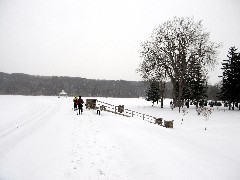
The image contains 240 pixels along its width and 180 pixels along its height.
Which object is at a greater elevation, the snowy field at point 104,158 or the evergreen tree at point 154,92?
the evergreen tree at point 154,92

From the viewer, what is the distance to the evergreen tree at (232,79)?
1937 inches

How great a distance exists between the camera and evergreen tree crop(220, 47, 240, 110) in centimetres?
4919

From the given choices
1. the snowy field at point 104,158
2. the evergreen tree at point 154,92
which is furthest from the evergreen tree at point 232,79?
the snowy field at point 104,158

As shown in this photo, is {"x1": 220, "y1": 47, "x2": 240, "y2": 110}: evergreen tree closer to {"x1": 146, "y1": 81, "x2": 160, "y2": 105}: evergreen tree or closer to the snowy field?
{"x1": 146, "y1": 81, "x2": 160, "y2": 105}: evergreen tree

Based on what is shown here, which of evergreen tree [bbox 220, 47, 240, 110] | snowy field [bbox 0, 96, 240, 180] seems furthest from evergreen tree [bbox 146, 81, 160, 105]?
snowy field [bbox 0, 96, 240, 180]

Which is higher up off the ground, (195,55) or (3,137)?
(195,55)

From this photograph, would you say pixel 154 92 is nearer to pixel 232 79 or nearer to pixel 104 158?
pixel 232 79

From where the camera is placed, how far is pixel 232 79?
50062 mm

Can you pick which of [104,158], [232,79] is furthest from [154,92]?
[104,158]

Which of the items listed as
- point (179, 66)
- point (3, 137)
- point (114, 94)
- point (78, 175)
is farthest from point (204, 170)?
point (114, 94)

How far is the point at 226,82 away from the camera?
5150cm

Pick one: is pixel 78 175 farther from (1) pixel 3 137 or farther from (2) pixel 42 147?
(1) pixel 3 137

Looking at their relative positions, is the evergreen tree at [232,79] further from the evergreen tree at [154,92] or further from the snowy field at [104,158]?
the snowy field at [104,158]

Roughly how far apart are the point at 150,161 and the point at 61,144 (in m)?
5.01
